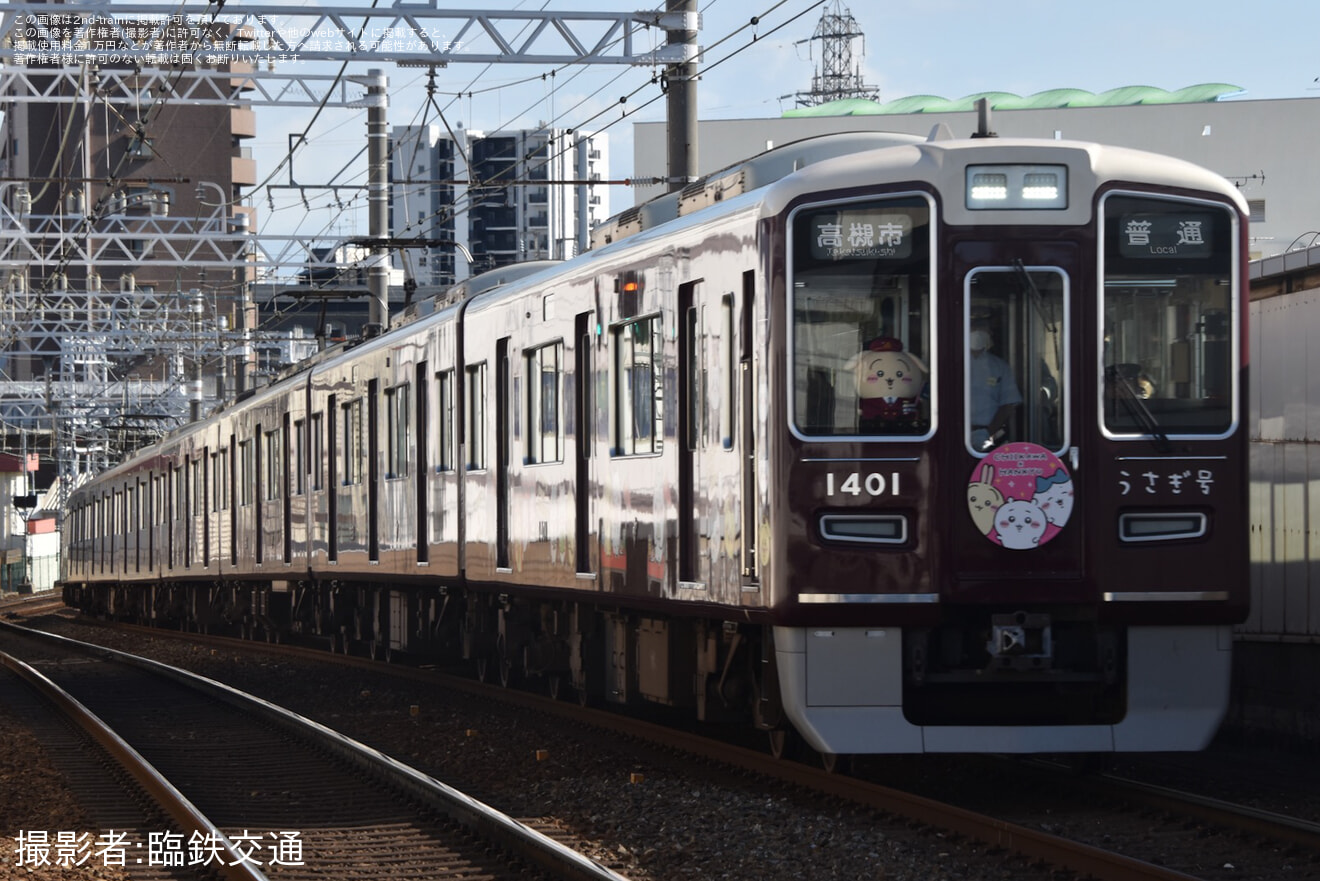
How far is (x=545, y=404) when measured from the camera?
1241 centimetres

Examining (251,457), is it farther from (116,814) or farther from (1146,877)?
(1146,877)

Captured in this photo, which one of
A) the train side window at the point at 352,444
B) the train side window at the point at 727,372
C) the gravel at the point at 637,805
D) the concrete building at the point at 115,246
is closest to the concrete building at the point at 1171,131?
the concrete building at the point at 115,246

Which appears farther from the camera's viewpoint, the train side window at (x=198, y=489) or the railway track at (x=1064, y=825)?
the train side window at (x=198, y=489)

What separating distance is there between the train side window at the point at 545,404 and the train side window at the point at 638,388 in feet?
3.73

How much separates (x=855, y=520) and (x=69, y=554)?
4418 cm

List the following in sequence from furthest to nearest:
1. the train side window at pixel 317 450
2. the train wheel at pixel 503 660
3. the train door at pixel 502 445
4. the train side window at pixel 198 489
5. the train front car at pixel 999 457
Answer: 1. the train side window at pixel 198 489
2. the train side window at pixel 317 450
3. the train wheel at pixel 503 660
4. the train door at pixel 502 445
5. the train front car at pixel 999 457

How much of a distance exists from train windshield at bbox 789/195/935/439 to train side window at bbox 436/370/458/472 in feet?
21.7

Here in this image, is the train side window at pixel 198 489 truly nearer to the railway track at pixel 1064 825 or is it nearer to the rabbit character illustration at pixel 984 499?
the railway track at pixel 1064 825

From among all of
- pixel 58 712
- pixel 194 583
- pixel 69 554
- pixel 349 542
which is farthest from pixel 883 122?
pixel 58 712

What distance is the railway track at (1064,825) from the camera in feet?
22.9

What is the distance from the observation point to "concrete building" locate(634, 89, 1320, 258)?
52.0 metres

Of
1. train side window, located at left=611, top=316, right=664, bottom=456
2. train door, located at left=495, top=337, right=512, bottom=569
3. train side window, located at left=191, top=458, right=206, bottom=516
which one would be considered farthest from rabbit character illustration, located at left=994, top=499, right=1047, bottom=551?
train side window, located at left=191, top=458, right=206, bottom=516

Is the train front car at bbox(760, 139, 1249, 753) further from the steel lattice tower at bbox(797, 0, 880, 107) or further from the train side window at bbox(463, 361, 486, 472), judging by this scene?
the steel lattice tower at bbox(797, 0, 880, 107)

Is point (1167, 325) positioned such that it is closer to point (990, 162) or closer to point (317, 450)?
point (990, 162)
